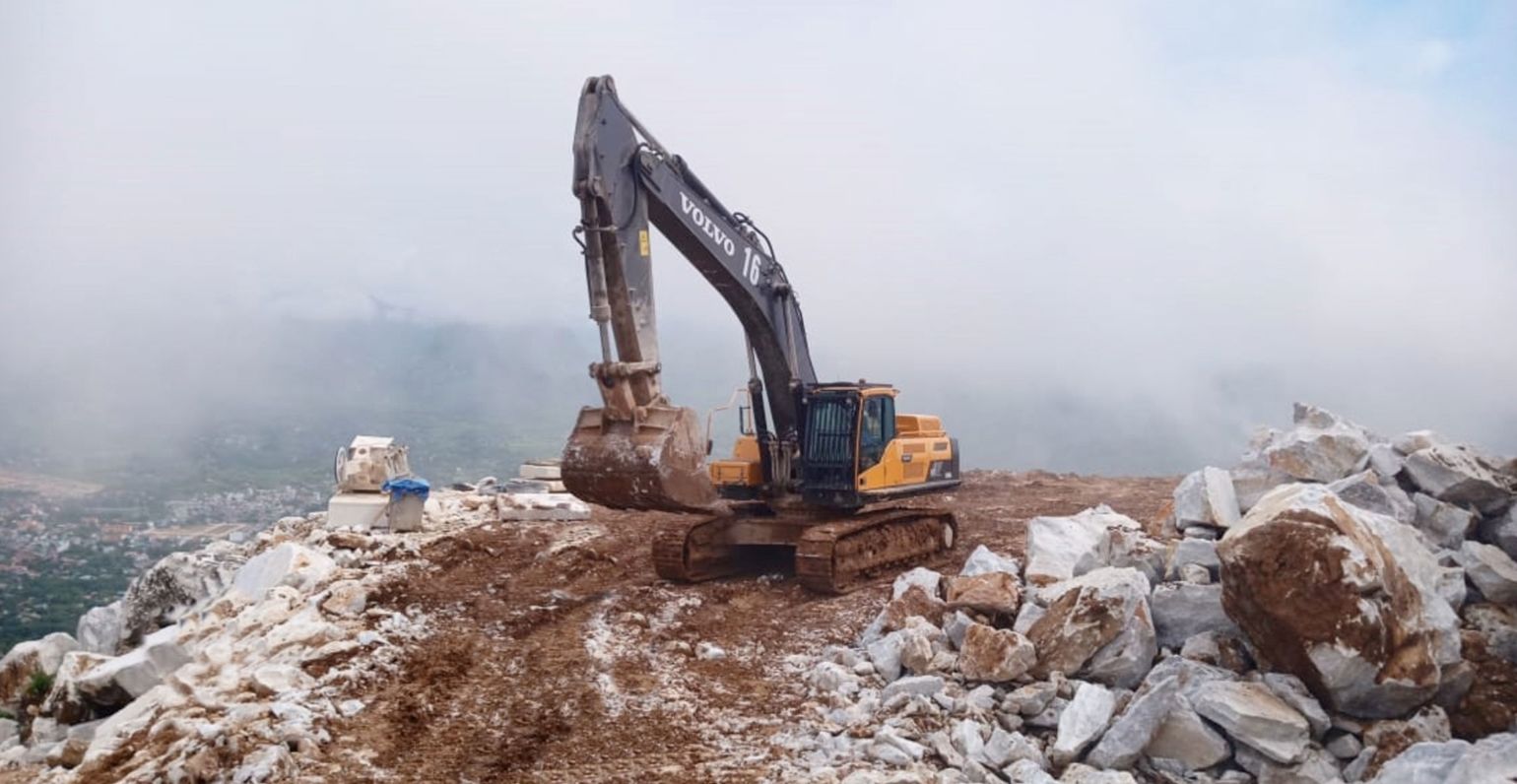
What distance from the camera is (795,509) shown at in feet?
39.2

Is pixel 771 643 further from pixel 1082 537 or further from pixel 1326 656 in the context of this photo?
pixel 1326 656

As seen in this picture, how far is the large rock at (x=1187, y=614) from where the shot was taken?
7.60 m

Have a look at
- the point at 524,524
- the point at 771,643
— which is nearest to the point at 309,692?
the point at 771,643

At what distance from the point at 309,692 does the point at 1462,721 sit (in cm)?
750

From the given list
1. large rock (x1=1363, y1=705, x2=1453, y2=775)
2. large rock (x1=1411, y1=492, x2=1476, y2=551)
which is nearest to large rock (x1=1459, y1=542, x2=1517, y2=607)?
large rock (x1=1411, y1=492, x2=1476, y2=551)

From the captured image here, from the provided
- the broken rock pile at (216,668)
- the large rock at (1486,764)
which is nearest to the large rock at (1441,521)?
the large rock at (1486,764)

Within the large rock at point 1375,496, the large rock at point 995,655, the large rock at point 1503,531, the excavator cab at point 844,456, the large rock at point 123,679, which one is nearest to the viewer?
the large rock at point 995,655

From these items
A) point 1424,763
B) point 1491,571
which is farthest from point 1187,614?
point 1424,763

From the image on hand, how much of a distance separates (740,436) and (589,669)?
4194 mm

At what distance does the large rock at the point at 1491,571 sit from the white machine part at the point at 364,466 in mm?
12127

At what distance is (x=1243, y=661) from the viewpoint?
7238mm

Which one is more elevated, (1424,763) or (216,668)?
(1424,763)

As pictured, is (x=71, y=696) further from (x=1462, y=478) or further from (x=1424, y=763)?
(x=1462, y=478)

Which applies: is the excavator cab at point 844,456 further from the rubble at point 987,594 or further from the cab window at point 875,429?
the rubble at point 987,594
